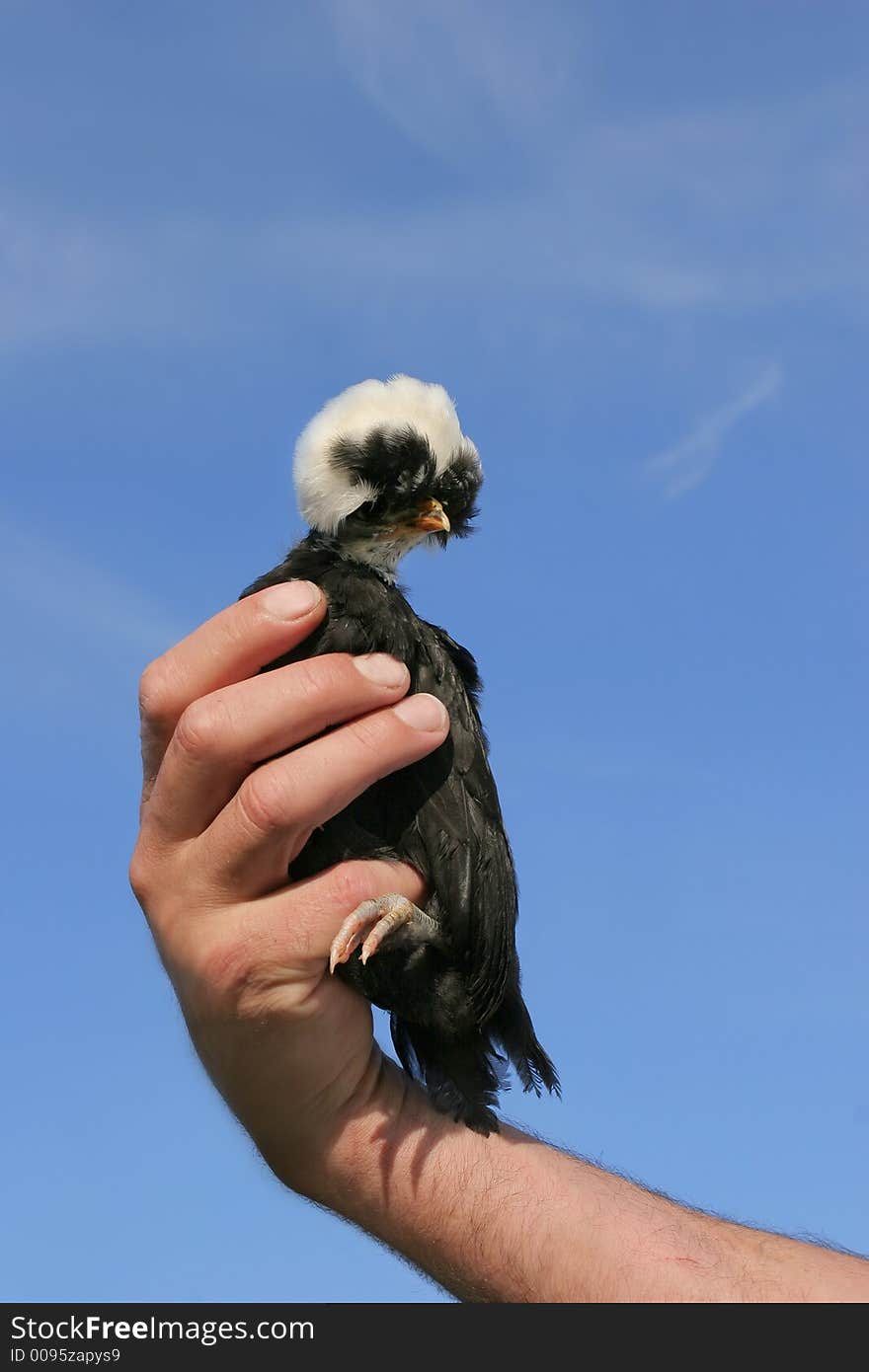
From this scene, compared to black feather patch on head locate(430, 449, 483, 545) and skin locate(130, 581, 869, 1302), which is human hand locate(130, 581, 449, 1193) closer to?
skin locate(130, 581, 869, 1302)

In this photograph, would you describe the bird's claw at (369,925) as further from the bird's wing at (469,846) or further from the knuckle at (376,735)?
the knuckle at (376,735)

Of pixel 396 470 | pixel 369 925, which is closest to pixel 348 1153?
pixel 369 925

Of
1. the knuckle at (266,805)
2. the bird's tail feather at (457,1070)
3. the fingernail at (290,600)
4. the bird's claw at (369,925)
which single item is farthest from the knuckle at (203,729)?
the bird's tail feather at (457,1070)

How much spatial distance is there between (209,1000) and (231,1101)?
467 mm

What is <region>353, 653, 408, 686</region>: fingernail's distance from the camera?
420cm

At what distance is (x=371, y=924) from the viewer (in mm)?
4176

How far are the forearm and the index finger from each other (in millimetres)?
1522

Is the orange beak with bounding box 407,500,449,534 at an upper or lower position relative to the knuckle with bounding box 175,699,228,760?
upper

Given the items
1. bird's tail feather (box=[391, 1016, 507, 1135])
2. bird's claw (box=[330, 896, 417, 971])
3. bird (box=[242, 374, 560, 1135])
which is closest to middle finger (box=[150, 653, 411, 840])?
bird (box=[242, 374, 560, 1135])

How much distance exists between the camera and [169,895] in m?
4.01

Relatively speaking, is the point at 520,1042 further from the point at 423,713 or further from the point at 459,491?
the point at 459,491

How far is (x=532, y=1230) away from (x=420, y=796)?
1.53m

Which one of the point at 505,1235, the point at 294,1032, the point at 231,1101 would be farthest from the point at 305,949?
the point at 505,1235

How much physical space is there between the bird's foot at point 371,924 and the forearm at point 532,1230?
592 millimetres
